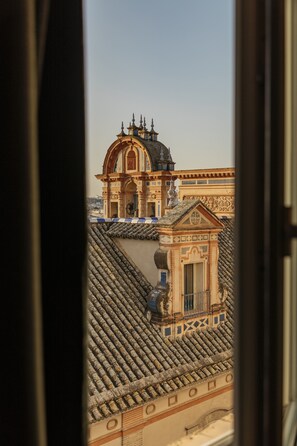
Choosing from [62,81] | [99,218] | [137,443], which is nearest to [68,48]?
[62,81]

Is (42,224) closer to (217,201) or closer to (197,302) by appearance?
(197,302)

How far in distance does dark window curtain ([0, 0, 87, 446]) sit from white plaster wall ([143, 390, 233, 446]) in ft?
9.86

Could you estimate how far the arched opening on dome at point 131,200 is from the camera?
5631mm

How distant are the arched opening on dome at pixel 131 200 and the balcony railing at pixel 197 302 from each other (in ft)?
5.40

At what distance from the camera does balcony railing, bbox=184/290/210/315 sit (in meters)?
4.19

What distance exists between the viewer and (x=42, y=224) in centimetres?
26

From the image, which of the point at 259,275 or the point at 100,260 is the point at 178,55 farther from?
the point at 259,275

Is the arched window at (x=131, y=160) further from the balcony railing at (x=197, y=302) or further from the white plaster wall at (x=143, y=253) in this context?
the balcony railing at (x=197, y=302)

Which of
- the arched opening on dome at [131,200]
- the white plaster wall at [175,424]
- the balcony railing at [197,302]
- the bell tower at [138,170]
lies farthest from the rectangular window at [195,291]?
the arched opening on dome at [131,200]

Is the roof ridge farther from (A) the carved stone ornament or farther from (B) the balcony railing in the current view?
(A) the carved stone ornament

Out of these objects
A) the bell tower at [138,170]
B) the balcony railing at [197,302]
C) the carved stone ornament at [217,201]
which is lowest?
the balcony railing at [197,302]

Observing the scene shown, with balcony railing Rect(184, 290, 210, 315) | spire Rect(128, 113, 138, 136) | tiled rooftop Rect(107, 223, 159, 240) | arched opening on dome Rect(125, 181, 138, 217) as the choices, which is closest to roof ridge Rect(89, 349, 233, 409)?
balcony railing Rect(184, 290, 210, 315)

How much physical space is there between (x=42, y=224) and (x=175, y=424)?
3412mm

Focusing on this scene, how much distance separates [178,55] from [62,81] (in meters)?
3.45
